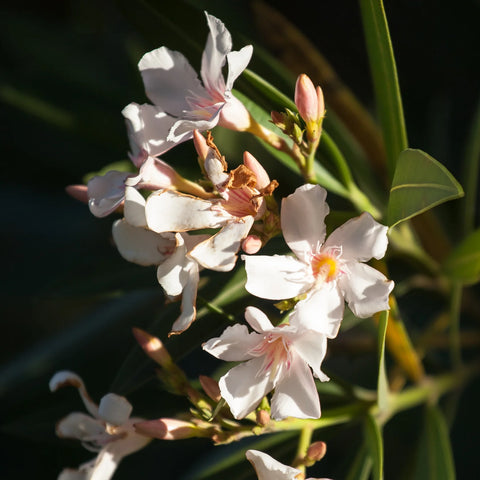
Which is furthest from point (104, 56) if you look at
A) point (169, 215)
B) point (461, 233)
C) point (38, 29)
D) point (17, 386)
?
point (169, 215)

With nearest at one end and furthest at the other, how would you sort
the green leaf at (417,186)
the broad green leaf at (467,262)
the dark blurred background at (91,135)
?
the green leaf at (417,186), the broad green leaf at (467,262), the dark blurred background at (91,135)

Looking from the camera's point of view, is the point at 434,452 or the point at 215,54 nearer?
the point at 215,54

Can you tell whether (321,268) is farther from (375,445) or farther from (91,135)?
(91,135)

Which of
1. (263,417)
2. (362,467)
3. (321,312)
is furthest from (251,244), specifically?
(362,467)

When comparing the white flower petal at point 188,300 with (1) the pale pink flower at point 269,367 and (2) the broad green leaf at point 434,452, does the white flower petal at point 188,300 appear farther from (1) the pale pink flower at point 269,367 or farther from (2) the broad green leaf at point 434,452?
(2) the broad green leaf at point 434,452

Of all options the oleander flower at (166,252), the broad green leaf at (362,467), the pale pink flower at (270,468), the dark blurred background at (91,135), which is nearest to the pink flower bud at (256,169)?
the oleander flower at (166,252)

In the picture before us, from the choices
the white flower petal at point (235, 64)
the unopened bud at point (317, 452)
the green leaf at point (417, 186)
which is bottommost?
the unopened bud at point (317, 452)
